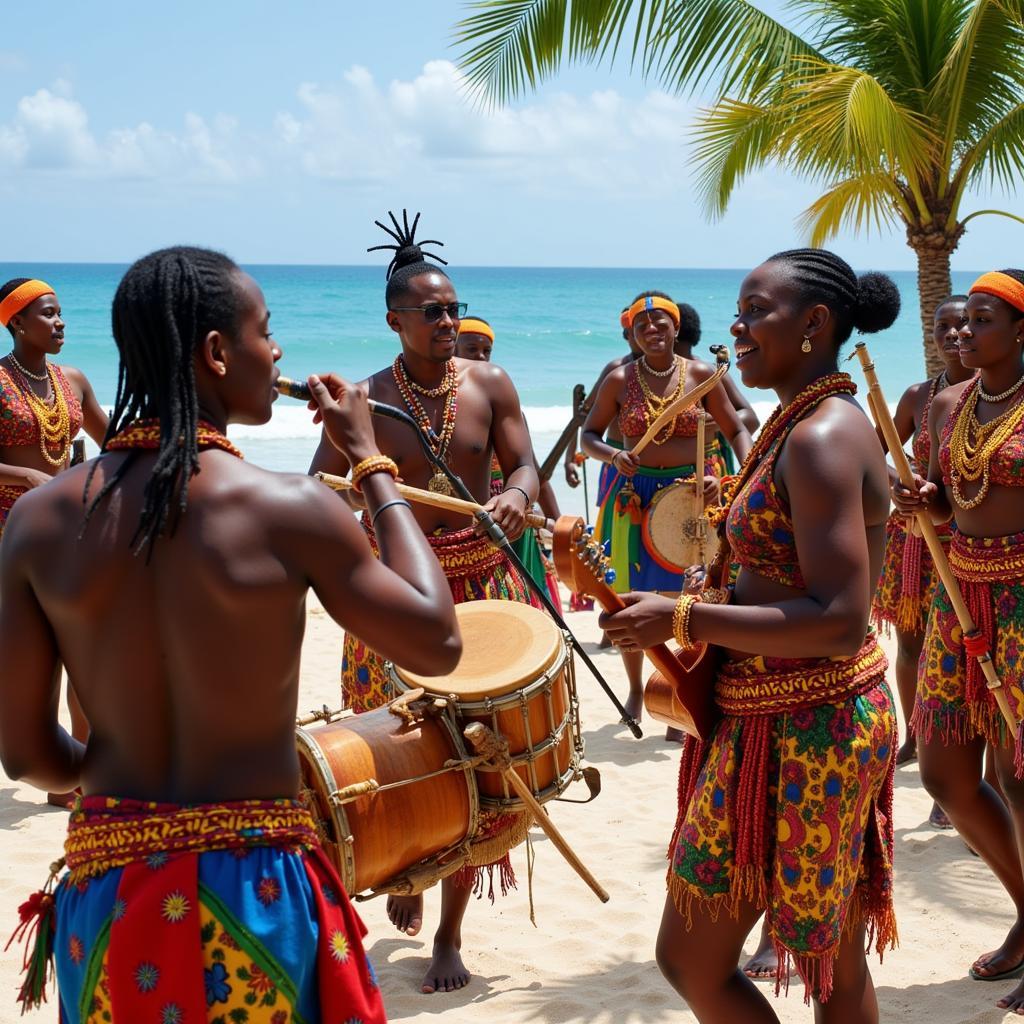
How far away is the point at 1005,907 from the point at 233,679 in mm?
4128

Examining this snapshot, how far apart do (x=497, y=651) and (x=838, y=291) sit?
1423 mm

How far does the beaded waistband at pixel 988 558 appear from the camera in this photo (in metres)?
4.61

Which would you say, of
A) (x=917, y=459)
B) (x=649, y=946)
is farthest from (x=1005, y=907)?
(x=917, y=459)

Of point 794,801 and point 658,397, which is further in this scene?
point 658,397

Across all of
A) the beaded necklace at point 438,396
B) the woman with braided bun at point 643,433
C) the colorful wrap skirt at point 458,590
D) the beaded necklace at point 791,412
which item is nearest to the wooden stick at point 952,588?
the beaded necklace at point 791,412

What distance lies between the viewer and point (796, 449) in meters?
3.14

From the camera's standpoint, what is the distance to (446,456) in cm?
510

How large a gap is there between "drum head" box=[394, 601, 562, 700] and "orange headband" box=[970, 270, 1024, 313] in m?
2.00

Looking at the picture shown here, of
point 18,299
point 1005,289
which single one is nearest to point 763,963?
point 1005,289

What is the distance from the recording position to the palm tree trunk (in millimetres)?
12430

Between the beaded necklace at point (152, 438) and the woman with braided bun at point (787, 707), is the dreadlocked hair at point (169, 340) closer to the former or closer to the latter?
the beaded necklace at point (152, 438)

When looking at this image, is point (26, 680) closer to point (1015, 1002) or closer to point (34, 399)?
point (1015, 1002)

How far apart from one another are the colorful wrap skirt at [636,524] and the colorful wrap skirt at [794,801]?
476 cm

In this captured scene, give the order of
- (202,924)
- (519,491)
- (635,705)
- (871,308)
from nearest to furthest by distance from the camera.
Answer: (202,924)
(871,308)
(519,491)
(635,705)
